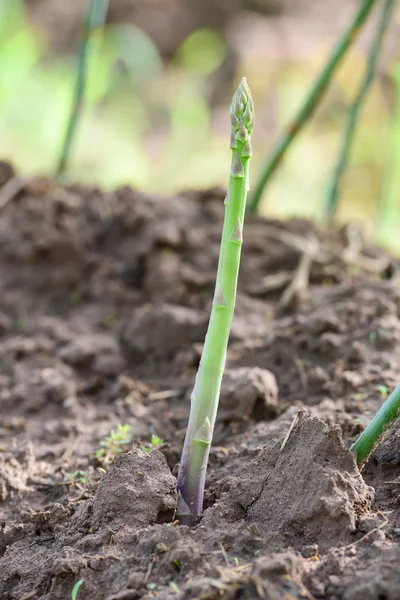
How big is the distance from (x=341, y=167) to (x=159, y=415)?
1.62 metres

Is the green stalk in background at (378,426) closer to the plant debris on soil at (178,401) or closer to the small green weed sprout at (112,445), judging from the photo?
the plant debris on soil at (178,401)

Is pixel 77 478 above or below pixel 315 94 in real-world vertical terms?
below

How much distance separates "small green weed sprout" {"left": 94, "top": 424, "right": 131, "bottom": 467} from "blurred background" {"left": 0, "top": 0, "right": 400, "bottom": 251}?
8.90 feet

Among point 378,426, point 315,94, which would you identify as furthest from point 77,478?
point 315,94

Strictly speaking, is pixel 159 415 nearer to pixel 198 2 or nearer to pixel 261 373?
pixel 261 373

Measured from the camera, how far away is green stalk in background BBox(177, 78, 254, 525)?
56.4 inches

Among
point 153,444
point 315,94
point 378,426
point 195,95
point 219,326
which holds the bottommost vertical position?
point 153,444

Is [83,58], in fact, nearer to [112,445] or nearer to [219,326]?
[112,445]

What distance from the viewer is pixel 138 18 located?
338 inches

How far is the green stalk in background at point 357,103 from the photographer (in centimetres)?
301

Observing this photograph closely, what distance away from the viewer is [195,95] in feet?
24.4

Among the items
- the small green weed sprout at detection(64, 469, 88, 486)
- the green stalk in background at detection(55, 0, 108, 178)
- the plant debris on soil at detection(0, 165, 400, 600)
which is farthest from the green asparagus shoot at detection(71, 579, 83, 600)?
the green stalk in background at detection(55, 0, 108, 178)

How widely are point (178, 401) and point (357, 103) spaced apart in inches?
63.2

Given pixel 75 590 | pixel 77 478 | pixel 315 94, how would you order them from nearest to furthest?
1. pixel 75 590
2. pixel 77 478
3. pixel 315 94
